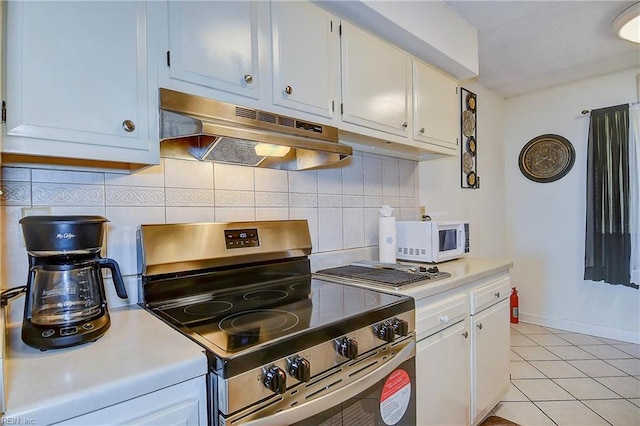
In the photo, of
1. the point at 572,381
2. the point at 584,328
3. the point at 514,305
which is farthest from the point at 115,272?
the point at 584,328

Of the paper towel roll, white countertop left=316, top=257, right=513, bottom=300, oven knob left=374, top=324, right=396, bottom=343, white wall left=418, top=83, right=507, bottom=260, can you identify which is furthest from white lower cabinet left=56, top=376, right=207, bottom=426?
white wall left=418, top=83, right=507, bottom=260

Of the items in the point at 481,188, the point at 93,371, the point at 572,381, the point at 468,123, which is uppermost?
the point at 468,123

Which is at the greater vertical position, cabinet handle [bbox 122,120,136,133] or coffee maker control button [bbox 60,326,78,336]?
cabinet handle [bbox 122,120,136,133]

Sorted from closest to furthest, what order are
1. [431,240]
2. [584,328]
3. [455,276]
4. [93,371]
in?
[93,371] < [455,276] < [431,240] < [584,328]

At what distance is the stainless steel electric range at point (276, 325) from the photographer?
83cm

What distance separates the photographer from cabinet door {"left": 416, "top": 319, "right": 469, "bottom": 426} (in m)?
1.41

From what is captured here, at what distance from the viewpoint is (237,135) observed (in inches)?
44.1

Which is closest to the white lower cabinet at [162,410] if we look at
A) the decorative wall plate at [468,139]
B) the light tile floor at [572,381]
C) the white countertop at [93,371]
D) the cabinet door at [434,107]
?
the white countertop at [93,371]

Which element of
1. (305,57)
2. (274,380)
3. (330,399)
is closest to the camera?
(274,380)

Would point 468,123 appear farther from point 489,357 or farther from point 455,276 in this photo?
point 489,357

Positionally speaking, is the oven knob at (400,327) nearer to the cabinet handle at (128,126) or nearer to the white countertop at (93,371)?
the white countertop at (93,371)

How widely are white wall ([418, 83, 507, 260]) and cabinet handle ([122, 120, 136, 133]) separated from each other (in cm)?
208

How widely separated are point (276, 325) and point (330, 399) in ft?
0.85

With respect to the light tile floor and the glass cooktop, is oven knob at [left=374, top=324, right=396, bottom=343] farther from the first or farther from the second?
the light tile floor
